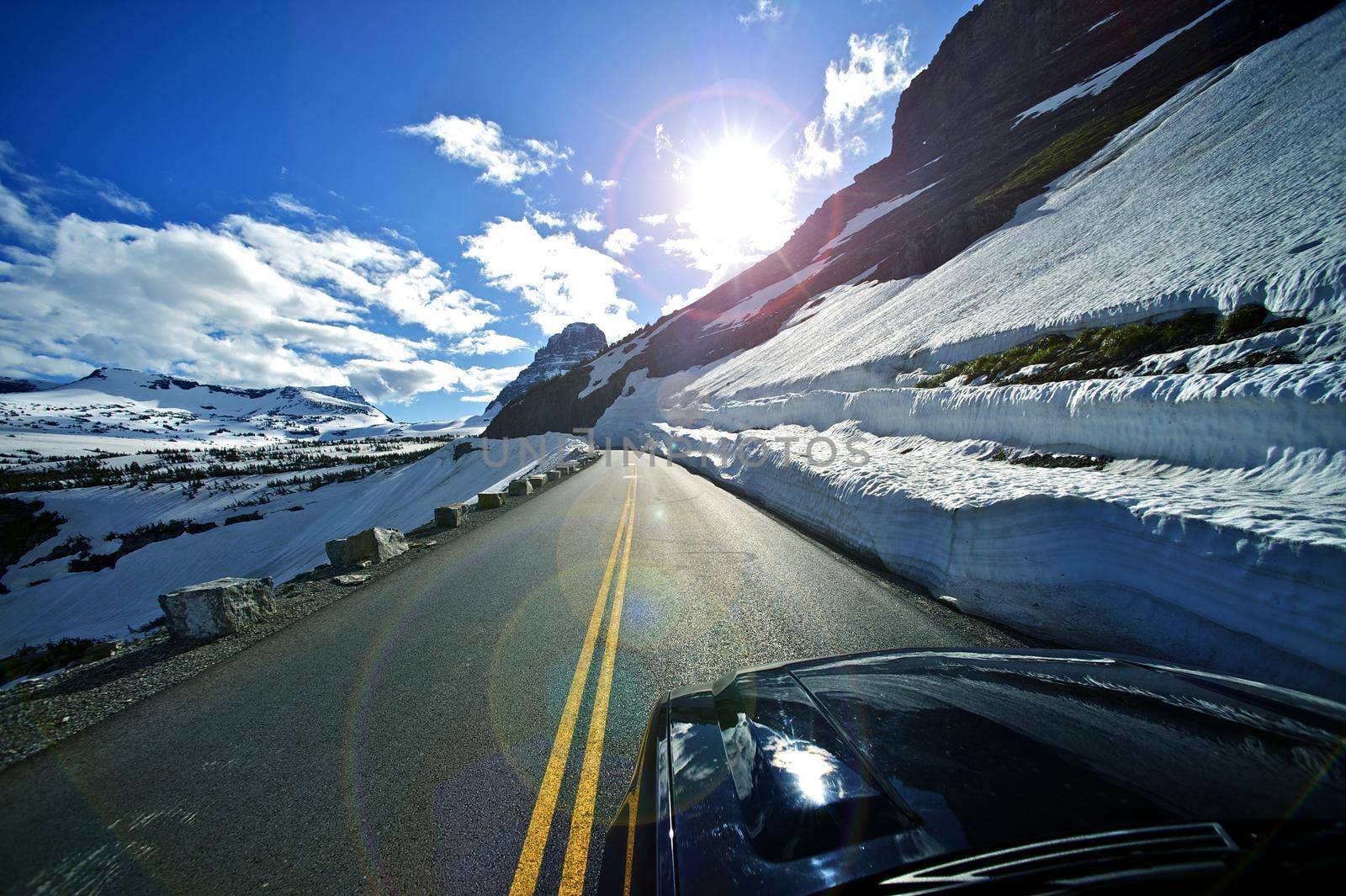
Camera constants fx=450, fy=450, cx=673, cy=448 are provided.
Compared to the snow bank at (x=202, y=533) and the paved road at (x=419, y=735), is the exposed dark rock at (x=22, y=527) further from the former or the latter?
the paved road at (x=419, y=735)

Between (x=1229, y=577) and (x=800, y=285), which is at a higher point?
(x=800, y=285)

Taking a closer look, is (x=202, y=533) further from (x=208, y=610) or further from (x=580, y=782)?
(x=580, y=782)

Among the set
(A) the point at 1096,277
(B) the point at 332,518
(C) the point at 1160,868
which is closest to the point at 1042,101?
(A) the point at 1096,277

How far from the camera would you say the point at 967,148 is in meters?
48.3

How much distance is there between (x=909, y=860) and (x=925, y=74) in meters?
98.1

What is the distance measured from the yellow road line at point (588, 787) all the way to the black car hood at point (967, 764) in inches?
30.1

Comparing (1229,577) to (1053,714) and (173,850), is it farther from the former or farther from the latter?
(173,850)

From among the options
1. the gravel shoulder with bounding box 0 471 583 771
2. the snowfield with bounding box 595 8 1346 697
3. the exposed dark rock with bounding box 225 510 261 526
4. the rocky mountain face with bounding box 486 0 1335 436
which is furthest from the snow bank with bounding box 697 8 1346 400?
the exposed dark rock with bounding box 225 510 261 526

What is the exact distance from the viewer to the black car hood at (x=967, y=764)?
1.31 metres

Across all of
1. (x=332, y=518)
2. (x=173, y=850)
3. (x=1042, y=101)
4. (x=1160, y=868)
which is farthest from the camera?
(x=1042, y=101)

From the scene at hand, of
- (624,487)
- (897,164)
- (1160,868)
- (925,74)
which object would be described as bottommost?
(624,487)

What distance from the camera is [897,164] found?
6756cm

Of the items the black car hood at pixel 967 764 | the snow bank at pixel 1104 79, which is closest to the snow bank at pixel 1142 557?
the black car hood at pixel 967 764

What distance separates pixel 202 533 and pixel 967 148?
2814 inches
